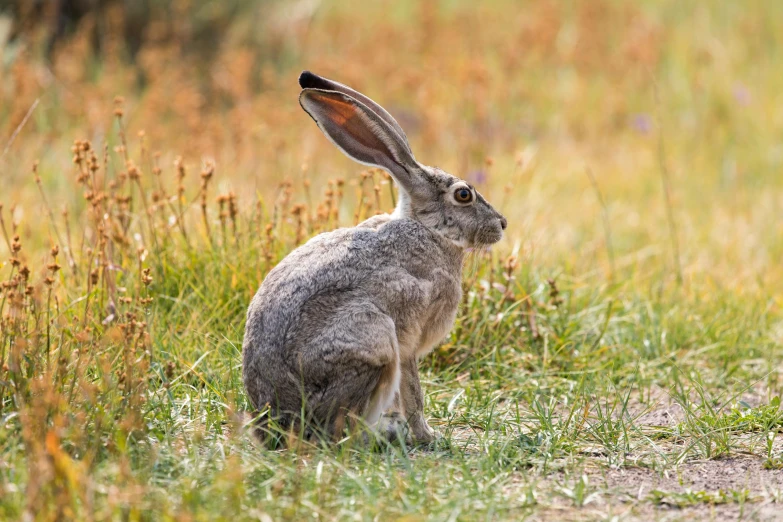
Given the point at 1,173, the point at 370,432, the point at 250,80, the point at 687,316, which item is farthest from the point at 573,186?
the point at 370,432

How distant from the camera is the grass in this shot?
144 inches

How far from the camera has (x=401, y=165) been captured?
475 cm

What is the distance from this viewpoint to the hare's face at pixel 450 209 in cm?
480

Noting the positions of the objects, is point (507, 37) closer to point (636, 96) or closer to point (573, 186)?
point (636, 96)

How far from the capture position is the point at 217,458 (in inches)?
149

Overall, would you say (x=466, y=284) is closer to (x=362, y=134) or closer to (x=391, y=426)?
(x=362, y=134)

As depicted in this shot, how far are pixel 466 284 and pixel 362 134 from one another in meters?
1.28

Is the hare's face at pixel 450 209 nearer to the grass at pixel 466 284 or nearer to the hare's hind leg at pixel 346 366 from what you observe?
the grass at pixel 466 284

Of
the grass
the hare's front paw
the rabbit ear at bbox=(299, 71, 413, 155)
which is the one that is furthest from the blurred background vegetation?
the hare's front paw

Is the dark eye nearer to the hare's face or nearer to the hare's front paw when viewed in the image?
the hare's face

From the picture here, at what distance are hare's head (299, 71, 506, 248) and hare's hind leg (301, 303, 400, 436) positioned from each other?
0.82 m

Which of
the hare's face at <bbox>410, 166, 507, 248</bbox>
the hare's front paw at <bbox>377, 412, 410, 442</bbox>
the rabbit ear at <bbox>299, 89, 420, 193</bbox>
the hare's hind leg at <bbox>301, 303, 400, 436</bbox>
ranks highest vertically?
the rabbit ear at <bbox>299, 89, 420, 193</bbox>

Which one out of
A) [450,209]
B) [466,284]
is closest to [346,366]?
[450,209]

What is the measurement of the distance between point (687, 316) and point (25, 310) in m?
3.89
